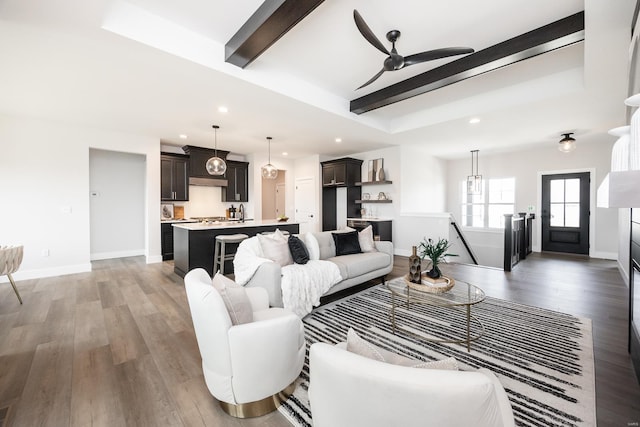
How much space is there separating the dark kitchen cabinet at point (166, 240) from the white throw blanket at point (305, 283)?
4205 millimetres

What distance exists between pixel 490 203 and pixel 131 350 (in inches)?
346

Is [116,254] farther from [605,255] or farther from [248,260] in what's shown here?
[605,255]

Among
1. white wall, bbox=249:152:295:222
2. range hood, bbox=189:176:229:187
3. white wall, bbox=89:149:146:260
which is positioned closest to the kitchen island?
range hood, bbox=189:176:229:187

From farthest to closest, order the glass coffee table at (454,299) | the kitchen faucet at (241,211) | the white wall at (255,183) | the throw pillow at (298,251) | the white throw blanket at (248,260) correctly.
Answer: the kitchen faucet at (241,211)
the white wall at (255,183)
the throw pillow at (298,251)
the white throw blanket at (248,260)
the glass coffee table at (454,299)

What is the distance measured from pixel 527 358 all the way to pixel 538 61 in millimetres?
3299

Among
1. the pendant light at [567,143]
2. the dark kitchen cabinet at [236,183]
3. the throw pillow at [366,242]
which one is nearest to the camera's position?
the throw pillow at [366,242]

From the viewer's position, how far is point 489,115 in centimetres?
423

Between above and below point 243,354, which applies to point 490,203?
above

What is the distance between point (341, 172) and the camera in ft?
23.4

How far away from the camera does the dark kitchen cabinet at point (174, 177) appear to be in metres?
6.12

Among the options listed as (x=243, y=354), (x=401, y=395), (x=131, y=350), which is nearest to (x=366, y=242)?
(x=243, y=354)

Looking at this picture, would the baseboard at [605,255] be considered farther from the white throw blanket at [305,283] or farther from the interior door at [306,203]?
the white throw blanket at [305,283]

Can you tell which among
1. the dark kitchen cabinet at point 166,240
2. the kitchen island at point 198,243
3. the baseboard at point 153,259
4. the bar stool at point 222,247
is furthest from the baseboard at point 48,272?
the bar stool at point 222,247

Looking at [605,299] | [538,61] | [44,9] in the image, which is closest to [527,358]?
[605,299]
